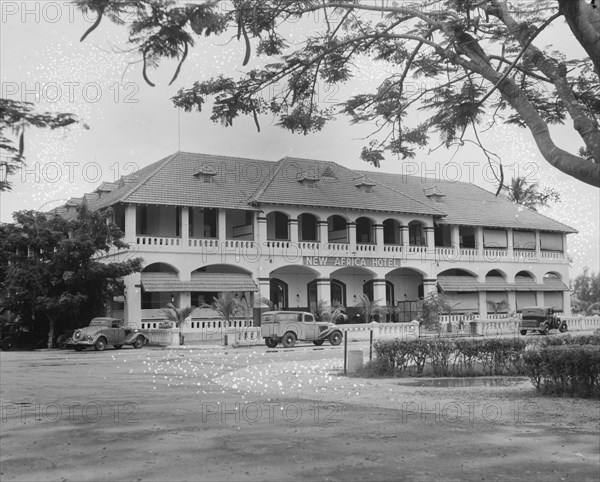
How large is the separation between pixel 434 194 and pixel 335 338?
713 inches

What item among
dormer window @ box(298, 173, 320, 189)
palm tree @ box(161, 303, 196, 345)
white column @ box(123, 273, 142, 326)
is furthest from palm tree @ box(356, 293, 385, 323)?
white column @ box(123, 273, 142, 326)

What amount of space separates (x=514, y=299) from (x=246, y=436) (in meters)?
39.2

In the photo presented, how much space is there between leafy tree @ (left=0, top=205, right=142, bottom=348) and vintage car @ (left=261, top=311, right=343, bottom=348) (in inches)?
273

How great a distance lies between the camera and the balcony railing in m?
34.1

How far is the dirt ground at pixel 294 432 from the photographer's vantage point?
20.0 ft

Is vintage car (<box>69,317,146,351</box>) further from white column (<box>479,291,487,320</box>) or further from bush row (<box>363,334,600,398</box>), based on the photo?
white column (<box>479,291,487,320</box>)

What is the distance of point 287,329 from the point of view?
27719 millimetres

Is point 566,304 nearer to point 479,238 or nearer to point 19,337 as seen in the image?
point 479,238

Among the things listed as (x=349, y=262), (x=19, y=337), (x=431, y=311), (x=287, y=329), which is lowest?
(x=19, y=337)

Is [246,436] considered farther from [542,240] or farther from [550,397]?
[542,240]

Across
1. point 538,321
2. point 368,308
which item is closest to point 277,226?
point 368,308

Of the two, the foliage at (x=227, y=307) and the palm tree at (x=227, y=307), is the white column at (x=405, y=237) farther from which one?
the palm tree at (x=227, y=307)

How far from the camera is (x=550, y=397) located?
10.6 m

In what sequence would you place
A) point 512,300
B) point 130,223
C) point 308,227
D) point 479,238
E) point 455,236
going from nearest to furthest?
1. point 130,223
2. point 308,227
3. point 455,236
4. point 479,238
5. point 512,300
